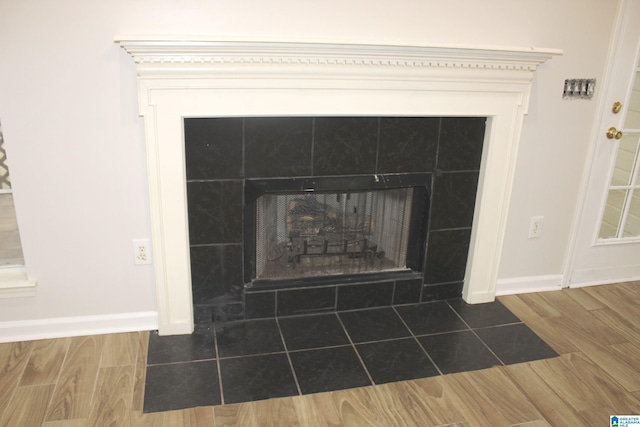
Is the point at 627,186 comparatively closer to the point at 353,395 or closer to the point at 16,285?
the point at 353,395

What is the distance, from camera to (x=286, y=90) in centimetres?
214

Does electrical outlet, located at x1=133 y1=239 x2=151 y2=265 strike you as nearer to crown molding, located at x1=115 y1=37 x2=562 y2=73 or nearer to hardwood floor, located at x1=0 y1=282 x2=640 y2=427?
hardwood floor, located at x1=0 y1=282 x2=640 y2=427

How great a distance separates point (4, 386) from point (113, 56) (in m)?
1.35

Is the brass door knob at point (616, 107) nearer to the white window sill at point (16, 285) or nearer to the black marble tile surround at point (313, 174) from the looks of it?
the black marble tile surround at point (313, 174)

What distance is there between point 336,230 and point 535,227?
3.50 ft

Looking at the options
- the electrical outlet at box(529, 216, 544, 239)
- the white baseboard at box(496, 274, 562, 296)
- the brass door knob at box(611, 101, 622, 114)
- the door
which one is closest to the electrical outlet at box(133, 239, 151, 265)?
the white baseboard at box(496, 274, 562, 296)

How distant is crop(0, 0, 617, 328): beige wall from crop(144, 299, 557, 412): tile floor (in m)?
0.41

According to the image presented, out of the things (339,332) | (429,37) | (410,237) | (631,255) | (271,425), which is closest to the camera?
(271,425)

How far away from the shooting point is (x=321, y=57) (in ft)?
6.88

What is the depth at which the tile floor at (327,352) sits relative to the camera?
2.11 m

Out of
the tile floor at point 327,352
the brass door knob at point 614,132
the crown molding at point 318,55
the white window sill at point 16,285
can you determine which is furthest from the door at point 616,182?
the white window sill at point 16,285

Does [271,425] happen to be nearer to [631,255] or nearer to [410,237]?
[410,237]

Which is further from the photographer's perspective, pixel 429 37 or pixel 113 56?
pixel 429 37

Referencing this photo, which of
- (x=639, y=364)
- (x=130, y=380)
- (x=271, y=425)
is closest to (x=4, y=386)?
(x=130, y=380)
